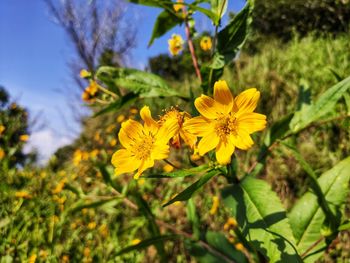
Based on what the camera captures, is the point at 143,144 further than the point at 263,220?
No

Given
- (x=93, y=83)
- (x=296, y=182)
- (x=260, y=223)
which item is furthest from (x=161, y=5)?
(x=296, y=182)

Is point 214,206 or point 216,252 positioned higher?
point 214,206

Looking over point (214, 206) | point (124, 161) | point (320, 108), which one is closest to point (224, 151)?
point (124, 161)

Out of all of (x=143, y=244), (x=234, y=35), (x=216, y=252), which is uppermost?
(x=234, y=35)

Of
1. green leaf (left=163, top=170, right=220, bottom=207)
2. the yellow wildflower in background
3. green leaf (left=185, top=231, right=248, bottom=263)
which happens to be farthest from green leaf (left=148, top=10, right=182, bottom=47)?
green leaf (left=185, top=231, right=248, bottom=263)

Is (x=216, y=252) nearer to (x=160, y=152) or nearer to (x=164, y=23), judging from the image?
(x=160, y=152)

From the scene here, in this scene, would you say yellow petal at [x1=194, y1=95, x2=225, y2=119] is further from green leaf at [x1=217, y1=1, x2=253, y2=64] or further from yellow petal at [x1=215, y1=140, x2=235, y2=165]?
green leaf at [x1=217, y1=1, x2=253, y2=64]
